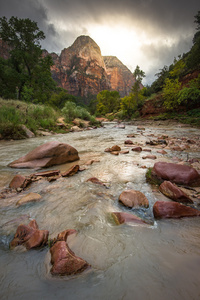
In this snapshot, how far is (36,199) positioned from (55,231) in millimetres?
630

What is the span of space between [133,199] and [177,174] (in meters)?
0.96

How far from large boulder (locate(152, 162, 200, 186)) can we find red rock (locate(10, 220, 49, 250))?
180cm

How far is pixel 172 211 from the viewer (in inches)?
53.7

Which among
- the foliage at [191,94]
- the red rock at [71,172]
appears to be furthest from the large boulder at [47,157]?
the foliage at [191,94]

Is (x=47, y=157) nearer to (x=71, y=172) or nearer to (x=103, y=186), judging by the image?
(x=71, y=172)

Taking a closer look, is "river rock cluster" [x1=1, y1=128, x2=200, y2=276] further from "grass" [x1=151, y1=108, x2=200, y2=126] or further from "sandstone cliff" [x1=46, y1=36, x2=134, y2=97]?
"sandstone cliff" [x1=46, y1=36, x2=134, y2=97]

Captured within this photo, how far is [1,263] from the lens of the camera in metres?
0.90

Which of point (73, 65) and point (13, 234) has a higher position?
point (73, 65)

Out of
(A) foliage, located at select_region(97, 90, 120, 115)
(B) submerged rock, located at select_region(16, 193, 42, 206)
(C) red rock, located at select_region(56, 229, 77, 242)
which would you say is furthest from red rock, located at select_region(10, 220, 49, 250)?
(A) foliage, located at select_region(97, 90, 120, 115)

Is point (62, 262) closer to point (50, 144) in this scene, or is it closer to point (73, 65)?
point (50, 144)

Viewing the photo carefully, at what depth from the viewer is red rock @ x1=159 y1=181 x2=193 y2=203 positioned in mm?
1594

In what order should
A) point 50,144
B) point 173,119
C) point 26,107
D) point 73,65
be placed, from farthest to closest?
point 73,65 → point 173,119 → point 26,107 → point 50,144

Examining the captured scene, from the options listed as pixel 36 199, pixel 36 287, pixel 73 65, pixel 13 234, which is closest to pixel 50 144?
pixel 36 199

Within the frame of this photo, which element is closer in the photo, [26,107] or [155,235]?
[155,235]
